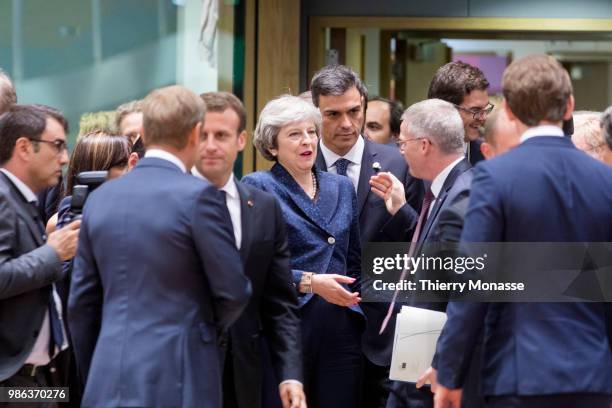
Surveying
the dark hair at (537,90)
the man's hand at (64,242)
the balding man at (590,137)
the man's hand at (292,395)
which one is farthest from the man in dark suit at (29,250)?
the balding man at (590,137)

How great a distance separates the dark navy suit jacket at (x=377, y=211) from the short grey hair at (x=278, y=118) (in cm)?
45

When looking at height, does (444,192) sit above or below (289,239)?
above

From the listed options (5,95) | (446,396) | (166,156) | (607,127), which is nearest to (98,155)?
(5,95)

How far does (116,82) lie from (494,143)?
9.07 ft

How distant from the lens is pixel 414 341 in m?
3.85

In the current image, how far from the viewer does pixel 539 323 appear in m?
3.26

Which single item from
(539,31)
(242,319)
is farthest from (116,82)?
(539,31)

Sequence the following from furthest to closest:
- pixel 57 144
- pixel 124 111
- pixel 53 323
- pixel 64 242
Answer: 1. pixel 124 111
2. pixel 57 144
3. pixel 53 323
4. pixel 64 242

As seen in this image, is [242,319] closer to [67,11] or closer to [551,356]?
[551,356]

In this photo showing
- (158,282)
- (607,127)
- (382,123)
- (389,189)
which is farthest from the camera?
(382,123)

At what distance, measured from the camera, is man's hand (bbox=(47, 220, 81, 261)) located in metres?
3.75

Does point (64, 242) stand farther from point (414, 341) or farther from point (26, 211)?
point (414, 341)

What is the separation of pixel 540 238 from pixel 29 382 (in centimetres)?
179

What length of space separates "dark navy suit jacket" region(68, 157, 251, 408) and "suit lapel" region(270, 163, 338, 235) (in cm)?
115
